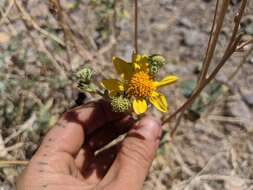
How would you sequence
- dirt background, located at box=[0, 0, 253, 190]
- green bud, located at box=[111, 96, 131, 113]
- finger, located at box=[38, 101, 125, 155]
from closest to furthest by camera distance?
green bud, located at box=[111, 96, 131, 113] → finger, located at box=[38, 101, 125, 155] → dirt background, located at box=[0, 0, 253, 190]

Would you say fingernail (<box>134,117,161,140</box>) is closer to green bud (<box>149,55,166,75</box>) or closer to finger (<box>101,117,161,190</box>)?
finger (<box>101,117,161,190</box>)

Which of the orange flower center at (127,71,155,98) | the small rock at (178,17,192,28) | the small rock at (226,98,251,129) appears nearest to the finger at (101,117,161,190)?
the orange flower center at (127,71,155,98)

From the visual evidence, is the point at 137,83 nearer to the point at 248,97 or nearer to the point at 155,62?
the point at 155,62

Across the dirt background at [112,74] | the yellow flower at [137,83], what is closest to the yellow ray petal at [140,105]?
the yellow flower at [137,83]

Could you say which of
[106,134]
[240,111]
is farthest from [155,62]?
[240,111]

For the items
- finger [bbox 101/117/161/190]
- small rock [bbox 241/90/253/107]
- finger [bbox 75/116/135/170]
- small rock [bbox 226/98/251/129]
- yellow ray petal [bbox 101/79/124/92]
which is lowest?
small rock [bbox 226/98/251/129]

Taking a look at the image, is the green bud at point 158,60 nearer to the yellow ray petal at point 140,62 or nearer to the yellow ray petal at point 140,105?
the yellow ray petal at point 140,62

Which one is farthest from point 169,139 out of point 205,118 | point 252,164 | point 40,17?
point 40,17
